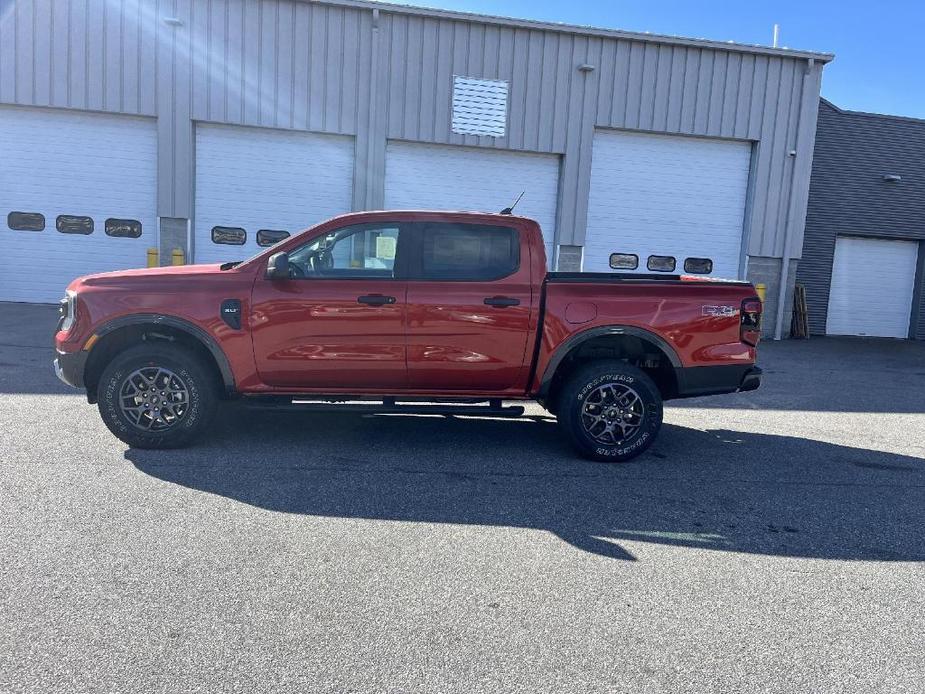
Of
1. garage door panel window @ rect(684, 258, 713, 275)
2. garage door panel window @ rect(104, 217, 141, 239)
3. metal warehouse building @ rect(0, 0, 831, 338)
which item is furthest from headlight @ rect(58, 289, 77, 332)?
garage door panel window @ rect(684, 258, 713, 275)

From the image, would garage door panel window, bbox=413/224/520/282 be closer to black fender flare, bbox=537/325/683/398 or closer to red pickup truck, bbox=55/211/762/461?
red pickup truck, bbox=55/211/762/461

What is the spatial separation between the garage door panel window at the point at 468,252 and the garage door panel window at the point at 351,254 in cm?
26

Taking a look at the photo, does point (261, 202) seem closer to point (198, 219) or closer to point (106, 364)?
point (198, 219)

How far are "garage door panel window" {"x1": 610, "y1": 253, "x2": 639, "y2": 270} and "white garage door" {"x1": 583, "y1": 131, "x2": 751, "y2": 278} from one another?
0.08m

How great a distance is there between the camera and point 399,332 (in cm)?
544

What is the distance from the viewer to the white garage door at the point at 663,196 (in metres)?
15.3

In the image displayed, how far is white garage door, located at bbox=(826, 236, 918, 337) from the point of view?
1703cm

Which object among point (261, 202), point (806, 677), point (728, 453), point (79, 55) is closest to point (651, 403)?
point (728, 453)

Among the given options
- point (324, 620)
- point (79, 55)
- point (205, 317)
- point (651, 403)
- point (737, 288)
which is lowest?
point (324, 620)

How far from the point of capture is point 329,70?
14.2 meters

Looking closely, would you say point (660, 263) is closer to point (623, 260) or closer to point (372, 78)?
point (623, 260)

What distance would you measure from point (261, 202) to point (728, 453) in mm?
11371

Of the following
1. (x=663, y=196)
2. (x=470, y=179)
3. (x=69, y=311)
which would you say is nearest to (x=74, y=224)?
(x=470, y=179)

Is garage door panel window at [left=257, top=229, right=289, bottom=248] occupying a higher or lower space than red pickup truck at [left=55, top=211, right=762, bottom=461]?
higher
